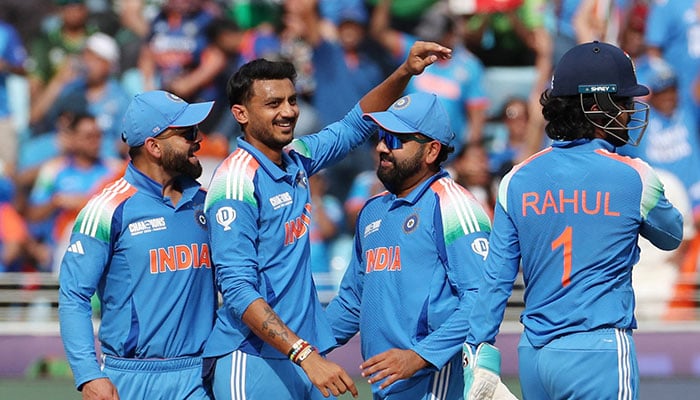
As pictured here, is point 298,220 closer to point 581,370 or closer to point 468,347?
point 468,347

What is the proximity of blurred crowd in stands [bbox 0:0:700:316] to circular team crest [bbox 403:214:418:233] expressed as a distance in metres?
5.45

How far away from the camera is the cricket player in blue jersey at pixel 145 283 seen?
531 centimetres

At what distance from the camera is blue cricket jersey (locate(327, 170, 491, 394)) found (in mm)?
5000

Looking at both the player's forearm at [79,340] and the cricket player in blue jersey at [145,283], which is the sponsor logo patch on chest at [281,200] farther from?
the player's forearm at [79,340]

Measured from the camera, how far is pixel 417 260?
16.8 feet

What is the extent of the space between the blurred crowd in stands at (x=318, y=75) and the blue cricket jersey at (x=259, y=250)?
537 cm

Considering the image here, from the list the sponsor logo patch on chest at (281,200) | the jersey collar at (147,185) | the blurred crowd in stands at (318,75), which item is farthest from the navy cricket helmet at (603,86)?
the blurred crowd in stands at (318,75)

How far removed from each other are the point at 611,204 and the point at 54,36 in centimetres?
774

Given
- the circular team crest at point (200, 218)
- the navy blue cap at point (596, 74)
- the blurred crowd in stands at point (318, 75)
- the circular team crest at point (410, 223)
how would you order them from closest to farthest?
1. the navy blue cap at point (596, 74)
2. the circular team crest at point (410, 223)
3. the circular team crest at point (200, 218)
4. the blurred crowd in stands at point (318, 75)

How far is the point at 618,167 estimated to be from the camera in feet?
14.8

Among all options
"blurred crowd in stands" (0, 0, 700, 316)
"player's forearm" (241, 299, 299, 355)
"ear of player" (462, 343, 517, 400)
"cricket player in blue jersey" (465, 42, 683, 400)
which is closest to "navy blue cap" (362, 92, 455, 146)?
"cricket player in blue jersey" (465, 42, 683, 400)

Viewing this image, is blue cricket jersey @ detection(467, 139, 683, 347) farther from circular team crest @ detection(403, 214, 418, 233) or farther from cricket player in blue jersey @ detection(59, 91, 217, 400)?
cricket player in blue jersey @ detection(59, 91, 217, 400)

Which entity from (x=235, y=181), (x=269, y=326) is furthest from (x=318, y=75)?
(x=269, y=326)

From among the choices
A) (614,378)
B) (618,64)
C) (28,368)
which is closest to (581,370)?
(614,378)
